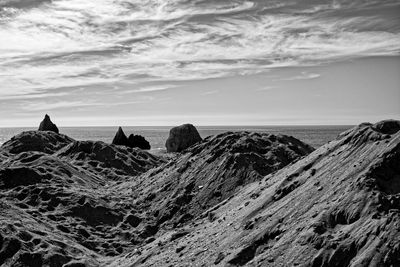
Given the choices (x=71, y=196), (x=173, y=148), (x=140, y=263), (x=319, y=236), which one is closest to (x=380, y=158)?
(x=319, y=236)

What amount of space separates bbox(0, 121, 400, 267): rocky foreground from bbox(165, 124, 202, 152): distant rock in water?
101 feet

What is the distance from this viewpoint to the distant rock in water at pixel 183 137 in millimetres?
64500

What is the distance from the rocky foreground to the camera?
1173 centimetres

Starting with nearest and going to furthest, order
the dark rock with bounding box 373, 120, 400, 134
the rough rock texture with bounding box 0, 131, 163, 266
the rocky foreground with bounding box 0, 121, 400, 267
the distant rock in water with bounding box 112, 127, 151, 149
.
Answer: the rocky foreground with bounding box 0, 121, 400, 267
the dark rock with bounding box 373, 120, 400, 134
the rough rock texture with bounding box 0, 131, 163, 266
the distant rock in water with bounding box 112, 127, 151, 149

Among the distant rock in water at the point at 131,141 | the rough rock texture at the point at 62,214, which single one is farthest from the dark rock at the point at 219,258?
the distant rock in water at the point at 131,141

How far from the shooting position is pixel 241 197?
18953mm

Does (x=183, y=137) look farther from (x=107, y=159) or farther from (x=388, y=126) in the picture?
(x=388, y=126)

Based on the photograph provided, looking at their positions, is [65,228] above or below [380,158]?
below

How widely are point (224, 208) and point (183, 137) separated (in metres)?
46.3

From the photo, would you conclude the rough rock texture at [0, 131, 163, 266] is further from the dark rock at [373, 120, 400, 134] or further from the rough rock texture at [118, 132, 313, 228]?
the dark rock at [373, 120, 400, 134]

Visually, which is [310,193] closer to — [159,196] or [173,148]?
[159,196]

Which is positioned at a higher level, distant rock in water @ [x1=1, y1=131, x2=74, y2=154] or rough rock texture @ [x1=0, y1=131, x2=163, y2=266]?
distant rock in water @ [x1=1, y1=131, x2=74, y2=154]

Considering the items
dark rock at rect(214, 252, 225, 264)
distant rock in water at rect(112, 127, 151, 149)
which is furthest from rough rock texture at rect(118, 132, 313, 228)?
distant rock in water at rect(112, 127, 151, 149)

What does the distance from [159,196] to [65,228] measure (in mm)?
6166
